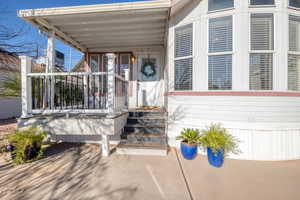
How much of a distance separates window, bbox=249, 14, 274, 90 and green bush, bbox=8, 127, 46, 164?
471cm

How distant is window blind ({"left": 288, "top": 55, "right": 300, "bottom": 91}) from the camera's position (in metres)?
3.01

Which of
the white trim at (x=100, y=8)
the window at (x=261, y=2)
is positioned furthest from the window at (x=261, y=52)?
the white trim at (x=100, y=8)

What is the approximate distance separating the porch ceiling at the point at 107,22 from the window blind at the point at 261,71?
2.34 m

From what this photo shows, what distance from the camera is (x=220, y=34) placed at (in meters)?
3.16

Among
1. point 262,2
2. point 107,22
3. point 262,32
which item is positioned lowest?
point 262,32

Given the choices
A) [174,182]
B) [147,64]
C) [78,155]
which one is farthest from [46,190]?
[147,64]

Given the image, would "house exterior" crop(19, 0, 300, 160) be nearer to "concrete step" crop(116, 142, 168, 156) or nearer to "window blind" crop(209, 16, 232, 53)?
"window blind" crop(209, 16, 232, 53)

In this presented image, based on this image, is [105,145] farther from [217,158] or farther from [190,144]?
[217,158]

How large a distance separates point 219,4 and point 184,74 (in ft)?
5.67

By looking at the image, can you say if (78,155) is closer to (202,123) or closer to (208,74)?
(202,123)

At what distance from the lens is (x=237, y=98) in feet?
9.94

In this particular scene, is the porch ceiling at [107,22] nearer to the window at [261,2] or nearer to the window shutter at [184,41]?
the window shutter at [184,41]

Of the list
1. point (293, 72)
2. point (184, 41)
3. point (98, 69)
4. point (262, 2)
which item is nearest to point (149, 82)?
point (98, 69)

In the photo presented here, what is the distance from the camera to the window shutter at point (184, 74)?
3493 millimetres
